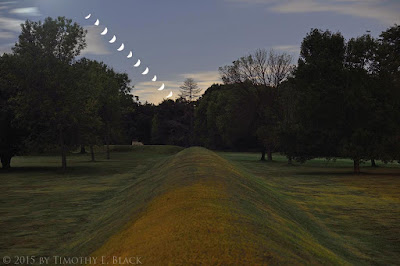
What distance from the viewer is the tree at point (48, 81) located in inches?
1778

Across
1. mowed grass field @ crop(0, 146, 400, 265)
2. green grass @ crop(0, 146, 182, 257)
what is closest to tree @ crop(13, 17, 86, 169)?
green grass @ crop(0, 146, 182, 257)

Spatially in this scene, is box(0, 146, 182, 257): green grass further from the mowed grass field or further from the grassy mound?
the grassy mound

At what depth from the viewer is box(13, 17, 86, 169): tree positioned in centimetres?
4516

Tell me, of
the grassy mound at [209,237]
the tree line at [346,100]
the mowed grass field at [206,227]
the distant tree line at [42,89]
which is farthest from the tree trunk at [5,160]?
the grassy mound at [209,237]

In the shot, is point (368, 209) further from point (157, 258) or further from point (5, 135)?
point (5, 135)

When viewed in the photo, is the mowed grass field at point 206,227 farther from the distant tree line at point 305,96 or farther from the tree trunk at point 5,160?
the tree trunk at point 5,160

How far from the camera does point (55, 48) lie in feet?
155

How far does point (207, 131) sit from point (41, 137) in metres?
86.3

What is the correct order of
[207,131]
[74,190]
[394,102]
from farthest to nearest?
[207,131] → [394,102] → [74,190]

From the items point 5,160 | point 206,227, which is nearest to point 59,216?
point 206,227

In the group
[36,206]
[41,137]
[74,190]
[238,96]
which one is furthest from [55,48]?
[238,96]

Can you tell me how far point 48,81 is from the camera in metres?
45.3

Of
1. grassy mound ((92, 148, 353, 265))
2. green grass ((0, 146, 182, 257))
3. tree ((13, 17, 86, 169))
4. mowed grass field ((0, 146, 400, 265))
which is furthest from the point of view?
tree ((13, 17, 86, 169))

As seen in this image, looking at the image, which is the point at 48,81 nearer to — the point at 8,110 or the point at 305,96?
the point at 8,110
